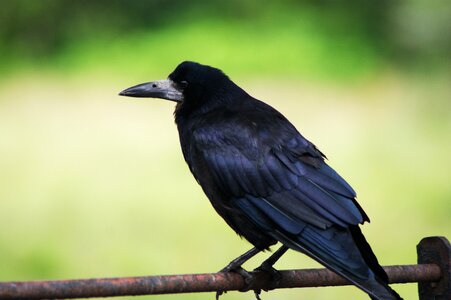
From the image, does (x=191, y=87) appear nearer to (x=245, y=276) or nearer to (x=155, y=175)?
(x=245, y=276)

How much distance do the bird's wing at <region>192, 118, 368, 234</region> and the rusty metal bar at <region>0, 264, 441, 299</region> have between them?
362mm

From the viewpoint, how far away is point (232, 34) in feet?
41.5

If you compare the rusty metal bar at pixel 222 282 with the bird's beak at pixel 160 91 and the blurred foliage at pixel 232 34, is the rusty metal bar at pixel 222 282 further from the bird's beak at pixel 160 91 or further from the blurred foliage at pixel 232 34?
the blurred foliage at pixel 232 34

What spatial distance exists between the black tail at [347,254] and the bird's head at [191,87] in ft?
3.28

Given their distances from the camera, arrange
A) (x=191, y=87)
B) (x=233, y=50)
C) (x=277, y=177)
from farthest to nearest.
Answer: (x=233, y=50) → (x=191, y=87) → (x=277, y=177)

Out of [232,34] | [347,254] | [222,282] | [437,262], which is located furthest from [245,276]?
[232,34]

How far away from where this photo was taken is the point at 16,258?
25.2 ft

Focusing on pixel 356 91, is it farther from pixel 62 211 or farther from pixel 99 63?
pixel 62 211

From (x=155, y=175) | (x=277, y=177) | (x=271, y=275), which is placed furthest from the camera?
(x=155, y=175)

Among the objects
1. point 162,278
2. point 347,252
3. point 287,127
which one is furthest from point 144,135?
point 162,278

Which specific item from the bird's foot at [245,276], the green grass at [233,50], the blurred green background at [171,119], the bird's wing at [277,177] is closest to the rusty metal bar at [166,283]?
the bird's foot at [245,276]

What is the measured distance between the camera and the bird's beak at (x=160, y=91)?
4.93 meters

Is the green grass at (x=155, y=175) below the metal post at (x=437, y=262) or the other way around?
below

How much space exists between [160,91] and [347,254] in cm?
151
